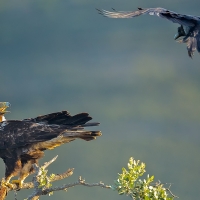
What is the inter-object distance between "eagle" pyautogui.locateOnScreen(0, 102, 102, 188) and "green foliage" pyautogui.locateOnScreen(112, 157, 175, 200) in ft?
5.33

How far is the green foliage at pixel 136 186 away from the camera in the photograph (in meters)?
4.82

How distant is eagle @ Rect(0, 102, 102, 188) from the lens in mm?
6660

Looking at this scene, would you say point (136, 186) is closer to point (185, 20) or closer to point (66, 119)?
point (66, 119)

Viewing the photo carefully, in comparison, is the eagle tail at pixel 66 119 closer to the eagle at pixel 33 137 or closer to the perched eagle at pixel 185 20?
the eagle at pixel 33 137

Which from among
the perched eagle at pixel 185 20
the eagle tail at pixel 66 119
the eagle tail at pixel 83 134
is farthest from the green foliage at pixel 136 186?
the perched eagle at pixel 185 20

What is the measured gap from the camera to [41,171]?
584 cm

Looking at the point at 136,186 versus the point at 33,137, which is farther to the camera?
the point at 33,137

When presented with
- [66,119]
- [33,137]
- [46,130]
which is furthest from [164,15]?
[33,137]

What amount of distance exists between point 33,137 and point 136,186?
6.98 feet

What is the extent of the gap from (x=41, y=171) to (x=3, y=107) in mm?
1434

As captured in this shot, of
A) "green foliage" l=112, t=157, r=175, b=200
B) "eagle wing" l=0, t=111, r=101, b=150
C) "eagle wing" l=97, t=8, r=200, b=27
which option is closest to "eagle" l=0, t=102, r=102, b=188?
"eagle wing" l=0, t=111, r=101, b=150

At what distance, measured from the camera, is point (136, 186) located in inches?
195

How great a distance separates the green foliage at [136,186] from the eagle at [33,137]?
5.33ft

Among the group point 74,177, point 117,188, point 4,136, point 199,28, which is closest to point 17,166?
point 4,136
